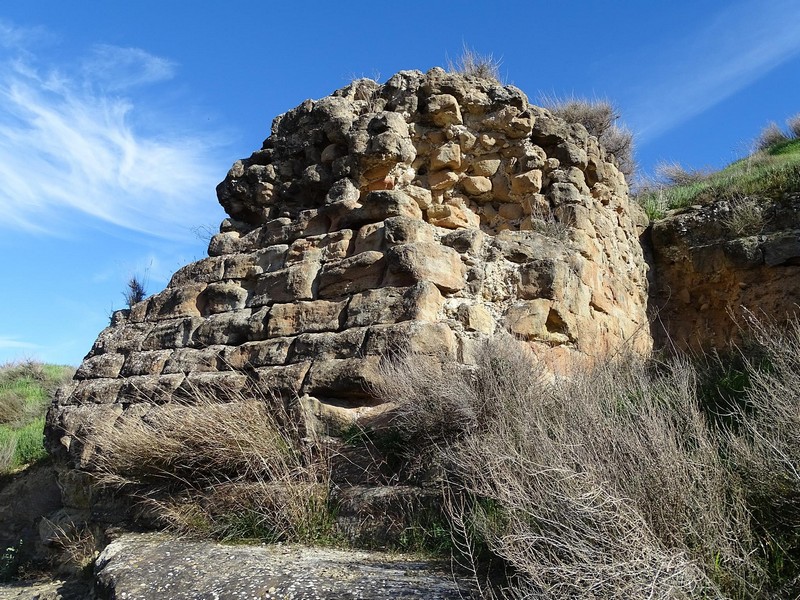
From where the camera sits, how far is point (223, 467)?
4273mm

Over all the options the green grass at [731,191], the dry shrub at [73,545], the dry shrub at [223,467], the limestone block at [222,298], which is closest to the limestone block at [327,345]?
the dry shrub at [223,467]

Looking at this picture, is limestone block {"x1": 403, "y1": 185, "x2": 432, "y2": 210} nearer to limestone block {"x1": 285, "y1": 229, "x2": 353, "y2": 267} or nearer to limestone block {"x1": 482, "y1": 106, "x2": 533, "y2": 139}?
limestone block {"x1": 285, "y1": 229, "x2": 353, "y2": 267}

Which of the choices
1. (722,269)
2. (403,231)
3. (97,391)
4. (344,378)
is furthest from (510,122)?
(97,391)

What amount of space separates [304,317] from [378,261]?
0.76 meters

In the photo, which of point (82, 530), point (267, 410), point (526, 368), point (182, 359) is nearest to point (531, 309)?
point (526, 368)

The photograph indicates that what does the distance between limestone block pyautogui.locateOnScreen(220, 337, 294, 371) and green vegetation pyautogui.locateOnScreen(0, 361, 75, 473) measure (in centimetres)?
A: 442

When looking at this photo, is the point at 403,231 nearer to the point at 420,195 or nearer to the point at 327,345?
the point at 420,195

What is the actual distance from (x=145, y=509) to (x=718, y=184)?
8437 millimetres

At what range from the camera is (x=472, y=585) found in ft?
8.95

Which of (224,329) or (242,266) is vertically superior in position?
(242,266)

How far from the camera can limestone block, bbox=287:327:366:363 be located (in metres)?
4.87

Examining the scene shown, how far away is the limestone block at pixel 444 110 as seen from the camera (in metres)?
6.27

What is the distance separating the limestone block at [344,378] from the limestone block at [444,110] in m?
2.70

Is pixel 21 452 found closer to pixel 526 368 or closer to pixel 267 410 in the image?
pixel 267 410
